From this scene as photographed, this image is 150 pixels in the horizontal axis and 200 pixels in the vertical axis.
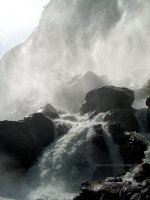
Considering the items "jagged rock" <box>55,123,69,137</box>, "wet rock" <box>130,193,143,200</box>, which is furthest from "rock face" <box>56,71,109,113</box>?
"wet rock" <box>130,193,143,200</box>

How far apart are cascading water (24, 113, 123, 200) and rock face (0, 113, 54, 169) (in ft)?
4.18

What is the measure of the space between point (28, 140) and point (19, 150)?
1305 millimetres

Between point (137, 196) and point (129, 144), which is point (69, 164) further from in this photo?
point (137, 196)

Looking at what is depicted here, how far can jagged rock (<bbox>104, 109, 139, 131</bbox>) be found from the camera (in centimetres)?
3269

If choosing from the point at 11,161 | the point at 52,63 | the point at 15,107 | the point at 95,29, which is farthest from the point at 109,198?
the point at 52,63

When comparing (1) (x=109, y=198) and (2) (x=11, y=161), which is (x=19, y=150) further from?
(1) (x=109, y=198)

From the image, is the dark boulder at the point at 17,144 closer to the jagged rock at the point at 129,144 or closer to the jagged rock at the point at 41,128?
the jagged rock at the point at 41,128

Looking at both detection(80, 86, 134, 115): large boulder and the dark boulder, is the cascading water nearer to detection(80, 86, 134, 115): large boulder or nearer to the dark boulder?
the dark boulder

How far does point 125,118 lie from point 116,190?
50.8 feet

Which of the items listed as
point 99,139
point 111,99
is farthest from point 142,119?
point 99,139

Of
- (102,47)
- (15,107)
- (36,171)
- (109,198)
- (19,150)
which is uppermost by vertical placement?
(102,47)

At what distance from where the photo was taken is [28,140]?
108 ft

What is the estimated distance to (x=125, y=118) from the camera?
1299 inches

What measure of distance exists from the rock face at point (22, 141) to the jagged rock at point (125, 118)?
21.1 feet
